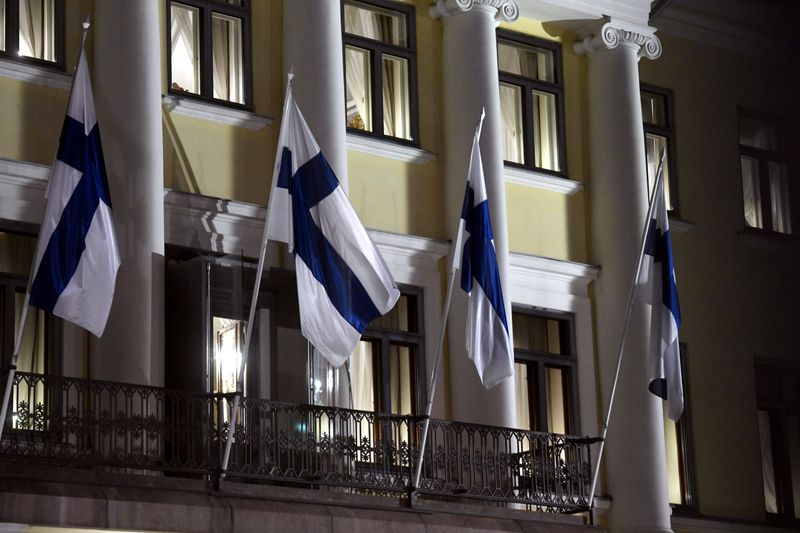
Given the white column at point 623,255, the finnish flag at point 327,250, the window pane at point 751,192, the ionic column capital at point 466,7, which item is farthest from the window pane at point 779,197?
the finnish flag at point 327,250

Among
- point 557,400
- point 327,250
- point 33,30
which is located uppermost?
point 33,30

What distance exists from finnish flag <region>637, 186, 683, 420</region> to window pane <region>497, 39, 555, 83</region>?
10.7 feet

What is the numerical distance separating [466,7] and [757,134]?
560 centimetres

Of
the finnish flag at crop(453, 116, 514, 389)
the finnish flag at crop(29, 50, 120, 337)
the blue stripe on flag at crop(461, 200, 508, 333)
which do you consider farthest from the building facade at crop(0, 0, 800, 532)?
the blue stripe on flag at crop(461, 200, 508, 333)

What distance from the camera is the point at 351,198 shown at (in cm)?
2081

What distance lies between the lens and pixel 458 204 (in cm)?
2145

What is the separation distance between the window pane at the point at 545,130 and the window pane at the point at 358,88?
245cm

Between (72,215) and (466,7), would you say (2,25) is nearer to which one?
(72,215)

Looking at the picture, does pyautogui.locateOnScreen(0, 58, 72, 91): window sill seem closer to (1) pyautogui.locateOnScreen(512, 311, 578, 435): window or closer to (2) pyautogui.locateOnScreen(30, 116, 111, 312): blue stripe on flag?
(2) pyautogui.locateOnScreen(30, 116, 111, 312): blue stripe on flag

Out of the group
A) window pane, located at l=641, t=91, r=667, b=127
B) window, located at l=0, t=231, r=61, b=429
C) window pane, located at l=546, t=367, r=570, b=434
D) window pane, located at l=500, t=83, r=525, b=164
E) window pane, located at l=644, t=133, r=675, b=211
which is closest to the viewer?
window, located at l=0, t=231, r=61, b=429

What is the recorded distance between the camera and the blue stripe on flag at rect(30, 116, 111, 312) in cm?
1617

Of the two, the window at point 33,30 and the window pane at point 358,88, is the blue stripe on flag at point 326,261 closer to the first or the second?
the window at point 33,30

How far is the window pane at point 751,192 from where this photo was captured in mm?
25172

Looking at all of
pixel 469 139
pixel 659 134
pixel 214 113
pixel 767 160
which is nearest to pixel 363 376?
pixel 469 139
